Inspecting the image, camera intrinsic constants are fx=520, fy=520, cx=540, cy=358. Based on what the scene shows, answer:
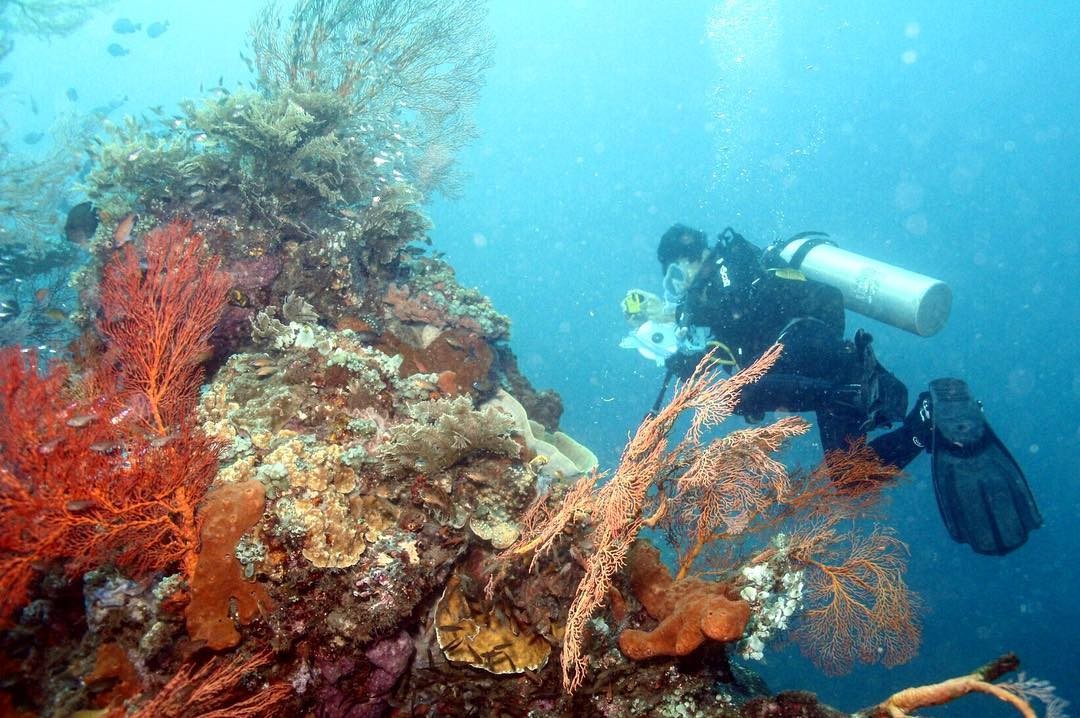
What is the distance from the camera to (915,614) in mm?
4586

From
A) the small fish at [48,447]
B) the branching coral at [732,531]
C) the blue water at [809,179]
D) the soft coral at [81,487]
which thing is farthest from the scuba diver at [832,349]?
the blue water at [809,179]

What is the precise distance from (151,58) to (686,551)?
144 meters

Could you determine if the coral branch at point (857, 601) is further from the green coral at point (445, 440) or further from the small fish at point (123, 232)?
the small fish at point (123, 232)

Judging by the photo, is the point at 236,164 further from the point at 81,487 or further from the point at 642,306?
the point at 642,306

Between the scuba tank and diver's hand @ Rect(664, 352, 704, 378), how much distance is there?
8.74ft

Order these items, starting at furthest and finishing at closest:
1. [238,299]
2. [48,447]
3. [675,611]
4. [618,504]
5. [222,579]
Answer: [238,299], [675,611], [618,504], [222,579], [48,447]

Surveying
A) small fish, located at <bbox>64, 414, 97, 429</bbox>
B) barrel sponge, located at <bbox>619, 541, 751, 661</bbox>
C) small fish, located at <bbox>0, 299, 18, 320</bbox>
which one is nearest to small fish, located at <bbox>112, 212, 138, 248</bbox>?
small fish, located at <bbox>0, 299, 18, 320</bbox>

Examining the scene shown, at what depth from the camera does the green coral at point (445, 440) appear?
3652mm

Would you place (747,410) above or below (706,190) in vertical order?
below

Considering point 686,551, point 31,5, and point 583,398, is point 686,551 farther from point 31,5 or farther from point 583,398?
point 583,398

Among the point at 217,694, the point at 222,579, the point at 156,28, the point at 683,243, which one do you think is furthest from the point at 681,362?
the point at 156,28

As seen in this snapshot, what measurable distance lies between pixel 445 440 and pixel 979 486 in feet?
21.0

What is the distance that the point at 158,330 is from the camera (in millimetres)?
3582

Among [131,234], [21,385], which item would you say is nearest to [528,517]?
[21,385]
